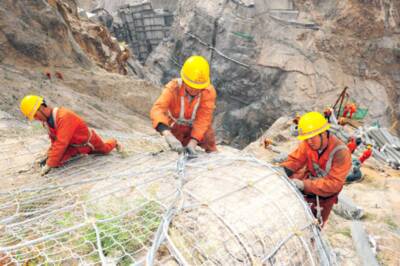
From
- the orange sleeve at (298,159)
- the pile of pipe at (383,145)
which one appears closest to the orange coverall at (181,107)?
the orange sleeve at (298,159)

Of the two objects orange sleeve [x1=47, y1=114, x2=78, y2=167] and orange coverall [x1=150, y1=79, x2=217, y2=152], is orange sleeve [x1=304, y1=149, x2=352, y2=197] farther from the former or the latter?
orange sleeve [x1=47, y1=114, x2=78, y2=167]

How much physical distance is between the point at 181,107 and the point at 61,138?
5.25 feet

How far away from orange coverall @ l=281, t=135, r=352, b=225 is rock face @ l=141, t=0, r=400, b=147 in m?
12.3

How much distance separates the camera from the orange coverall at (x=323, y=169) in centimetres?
332

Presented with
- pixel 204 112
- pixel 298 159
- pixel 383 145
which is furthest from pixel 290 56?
pixel 298 159

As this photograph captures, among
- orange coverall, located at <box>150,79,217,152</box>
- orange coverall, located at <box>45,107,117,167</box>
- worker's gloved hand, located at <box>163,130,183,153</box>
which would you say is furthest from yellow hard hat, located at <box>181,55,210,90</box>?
orange coverall, located at <box>45,107,117,167</box>

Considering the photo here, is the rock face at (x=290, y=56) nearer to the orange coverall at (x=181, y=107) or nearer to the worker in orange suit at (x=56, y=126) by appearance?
the orange coverall at (x=181, y=107)

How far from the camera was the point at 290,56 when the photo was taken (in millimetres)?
16172

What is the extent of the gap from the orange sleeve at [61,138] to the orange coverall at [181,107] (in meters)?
A: 1.05

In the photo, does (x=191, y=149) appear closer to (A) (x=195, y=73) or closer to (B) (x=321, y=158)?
(A) (x=195, y=73)

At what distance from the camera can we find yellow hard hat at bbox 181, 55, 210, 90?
373 centimetres

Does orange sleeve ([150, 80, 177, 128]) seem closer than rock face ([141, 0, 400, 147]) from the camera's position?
Yes

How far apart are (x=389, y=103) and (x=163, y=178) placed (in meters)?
16.4

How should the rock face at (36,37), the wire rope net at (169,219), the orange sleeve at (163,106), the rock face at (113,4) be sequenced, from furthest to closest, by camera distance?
the rock face at (113,4)
the rock face at (36,37)
the orange sleeve at (163,106)
the wire rope net at (169,219)
